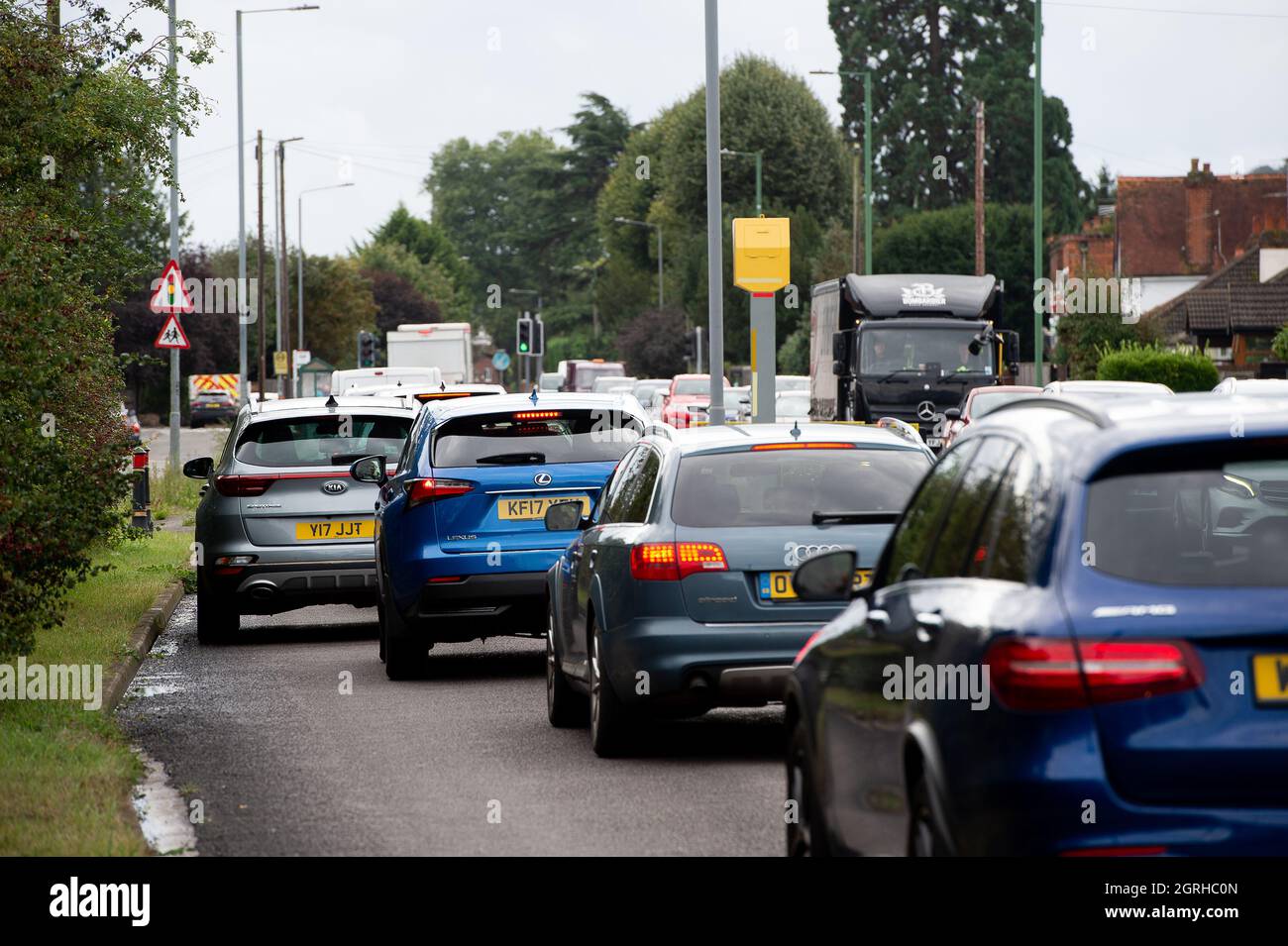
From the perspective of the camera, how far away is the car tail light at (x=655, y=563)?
9.77 meters

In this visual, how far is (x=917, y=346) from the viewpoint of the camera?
33.8 metres

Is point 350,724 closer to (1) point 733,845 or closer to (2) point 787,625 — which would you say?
(2) point 787,625

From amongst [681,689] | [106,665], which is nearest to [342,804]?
[681,689]

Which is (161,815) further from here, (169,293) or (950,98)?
(950,98)

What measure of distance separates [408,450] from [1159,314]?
72920 mm

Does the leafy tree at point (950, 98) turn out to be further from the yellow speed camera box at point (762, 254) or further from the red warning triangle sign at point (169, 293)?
the yellow speed camera box at point (762, 254)

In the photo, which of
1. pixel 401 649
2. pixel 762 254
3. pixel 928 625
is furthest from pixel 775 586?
pixel 762 254

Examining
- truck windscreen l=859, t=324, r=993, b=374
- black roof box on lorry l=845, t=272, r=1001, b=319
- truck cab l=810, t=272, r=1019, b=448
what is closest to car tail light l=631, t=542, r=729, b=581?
truck cab l=810, t=272, r=1019, b=448

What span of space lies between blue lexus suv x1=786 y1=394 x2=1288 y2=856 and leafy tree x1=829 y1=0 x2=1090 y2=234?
88611mm

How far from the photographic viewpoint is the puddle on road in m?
8.02

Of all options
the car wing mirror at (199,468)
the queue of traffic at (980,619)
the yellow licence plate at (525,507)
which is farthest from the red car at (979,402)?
the queue of traffic at (980,619)

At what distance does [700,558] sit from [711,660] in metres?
0.47

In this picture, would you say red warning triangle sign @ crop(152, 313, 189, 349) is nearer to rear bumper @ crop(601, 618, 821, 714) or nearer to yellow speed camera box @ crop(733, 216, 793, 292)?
yellow speed camera box @ crop(733, 216, 793, 292)

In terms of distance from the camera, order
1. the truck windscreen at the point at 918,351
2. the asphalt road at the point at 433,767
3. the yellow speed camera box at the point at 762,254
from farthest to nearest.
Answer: the truck windscreen at the point at 918,351, the yellow speed camera box at the point at 762,254, the asphalt road at the point at 433,767
